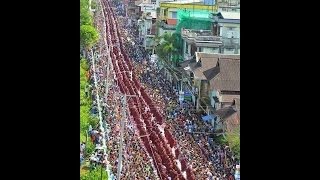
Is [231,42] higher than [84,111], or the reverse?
[231,42]

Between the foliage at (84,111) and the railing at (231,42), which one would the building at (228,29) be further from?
the foliage at (84,111)

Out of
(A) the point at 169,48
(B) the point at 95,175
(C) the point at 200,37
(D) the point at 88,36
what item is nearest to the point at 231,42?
(C) the point at 200,37

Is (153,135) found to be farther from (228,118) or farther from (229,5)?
(229,5)

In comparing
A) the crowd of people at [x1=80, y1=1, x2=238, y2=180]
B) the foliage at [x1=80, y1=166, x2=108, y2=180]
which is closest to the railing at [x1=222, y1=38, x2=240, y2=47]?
the crowd of people at [x1=80, y1=1, x2=238, y2=180]

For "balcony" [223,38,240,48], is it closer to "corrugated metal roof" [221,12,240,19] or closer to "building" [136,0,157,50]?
"corrugated metal roof" [221,12,240,19]

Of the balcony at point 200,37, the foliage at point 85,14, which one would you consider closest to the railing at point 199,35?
the balcony at point 200,37
